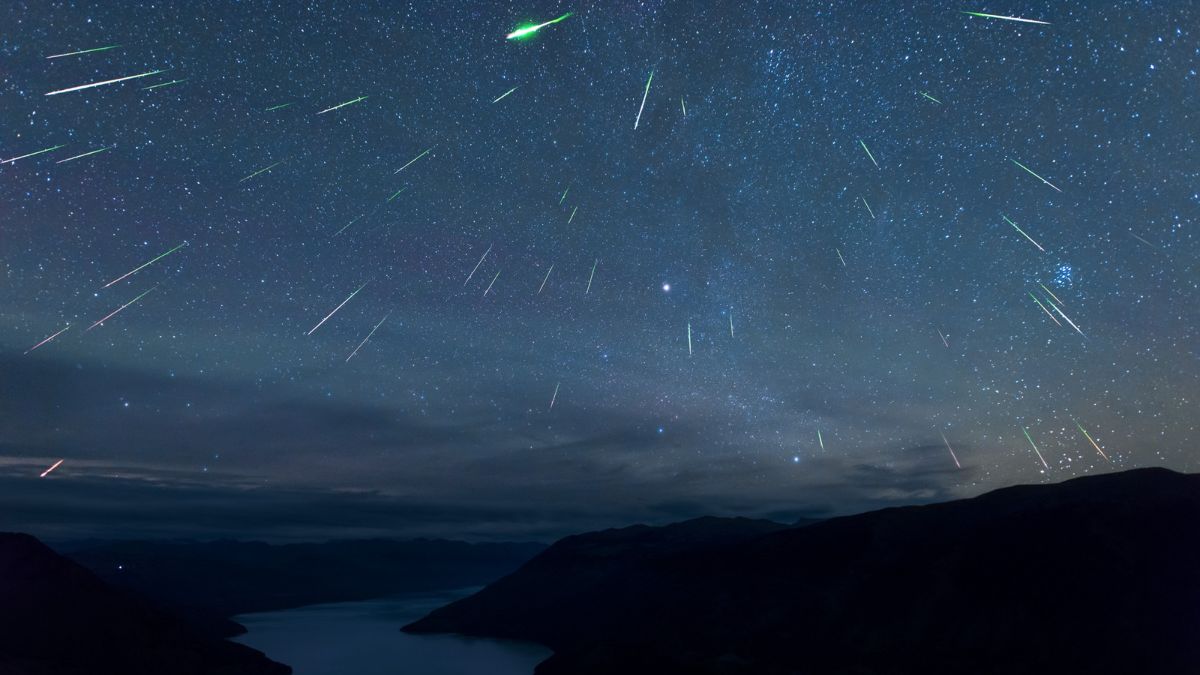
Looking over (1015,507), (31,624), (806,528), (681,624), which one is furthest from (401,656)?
(1015,507)

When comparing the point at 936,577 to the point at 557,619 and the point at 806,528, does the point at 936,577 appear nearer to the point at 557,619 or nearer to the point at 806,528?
the point at 806,528

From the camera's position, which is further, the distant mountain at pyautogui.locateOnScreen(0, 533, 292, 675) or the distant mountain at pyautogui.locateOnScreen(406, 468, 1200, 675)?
the distant mountain at pyautogui.locateOnScreen(0, 533, 292, 675)

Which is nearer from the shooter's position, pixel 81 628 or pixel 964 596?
pixel 81 628

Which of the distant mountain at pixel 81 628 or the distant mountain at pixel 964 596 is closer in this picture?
the distant mountain at pixel 964 596

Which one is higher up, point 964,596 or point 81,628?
point 964,596
